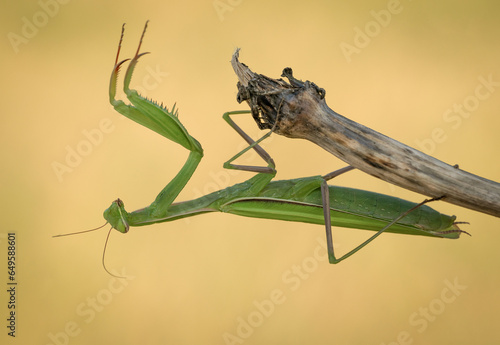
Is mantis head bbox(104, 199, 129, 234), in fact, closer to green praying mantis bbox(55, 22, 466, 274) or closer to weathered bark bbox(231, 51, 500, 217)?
green praying mantis bbox(55, 22, 466, 274)

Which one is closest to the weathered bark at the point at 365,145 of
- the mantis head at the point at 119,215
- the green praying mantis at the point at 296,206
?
the green praying mantis at the point at 296,206

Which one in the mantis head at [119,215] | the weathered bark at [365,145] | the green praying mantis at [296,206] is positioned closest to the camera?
the weathered bark at [365,145]

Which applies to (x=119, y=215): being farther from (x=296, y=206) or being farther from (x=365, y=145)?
(x=365, y=145)

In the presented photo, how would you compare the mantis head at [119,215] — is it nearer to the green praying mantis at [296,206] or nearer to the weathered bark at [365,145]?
the green praying mantis at [296,206]

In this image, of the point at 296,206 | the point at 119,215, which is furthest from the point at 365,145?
the point at 119,215

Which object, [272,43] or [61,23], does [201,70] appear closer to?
[272,43]

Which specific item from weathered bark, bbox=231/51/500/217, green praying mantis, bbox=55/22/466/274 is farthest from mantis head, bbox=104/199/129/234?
weathered bark, bbox=231/51/500/217
